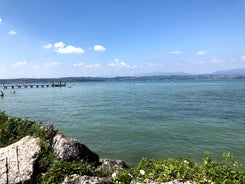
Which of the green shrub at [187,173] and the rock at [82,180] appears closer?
the green shrub at [187,173]

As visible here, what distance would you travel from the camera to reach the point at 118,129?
77.6 feet

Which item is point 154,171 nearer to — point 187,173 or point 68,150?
point 187,173

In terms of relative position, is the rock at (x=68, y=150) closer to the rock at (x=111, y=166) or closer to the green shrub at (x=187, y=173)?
the rock at (x=111, y=166)

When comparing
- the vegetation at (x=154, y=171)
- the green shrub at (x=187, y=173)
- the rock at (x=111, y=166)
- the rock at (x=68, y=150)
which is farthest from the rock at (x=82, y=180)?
the rock at (x=111, y=166)

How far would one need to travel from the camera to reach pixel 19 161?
28.5 feet

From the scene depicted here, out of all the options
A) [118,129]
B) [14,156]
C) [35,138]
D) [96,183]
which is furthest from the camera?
[118,129]

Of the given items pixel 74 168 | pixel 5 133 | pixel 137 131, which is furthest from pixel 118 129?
pixel 74 168

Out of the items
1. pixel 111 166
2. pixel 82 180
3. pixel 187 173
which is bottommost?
pixel 111 166

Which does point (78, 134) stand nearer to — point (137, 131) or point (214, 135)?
point (137, 131)

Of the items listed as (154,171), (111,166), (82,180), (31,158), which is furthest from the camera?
(111,166)

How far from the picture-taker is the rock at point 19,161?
7.96 m

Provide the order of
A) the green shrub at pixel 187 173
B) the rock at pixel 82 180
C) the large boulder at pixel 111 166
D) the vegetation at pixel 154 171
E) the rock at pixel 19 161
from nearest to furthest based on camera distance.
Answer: the green shrub at pixel 187 173 → the vegetation at pixel 154 171 → the rock at pixel 82 180 → the rock at pixel 19 161 → the large boulder at pixel 111 166

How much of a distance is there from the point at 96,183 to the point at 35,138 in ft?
15.8

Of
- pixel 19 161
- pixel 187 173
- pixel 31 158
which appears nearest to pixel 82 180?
pixel 31 158
